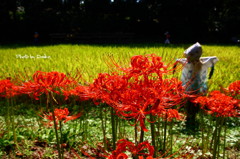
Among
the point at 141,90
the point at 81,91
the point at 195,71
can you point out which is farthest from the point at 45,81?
the point at 195,71

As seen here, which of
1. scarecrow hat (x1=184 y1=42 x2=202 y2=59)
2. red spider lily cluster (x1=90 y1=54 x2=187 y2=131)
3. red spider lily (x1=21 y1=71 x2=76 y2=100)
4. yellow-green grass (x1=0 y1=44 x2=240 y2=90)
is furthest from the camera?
scarecrow hat (x1=184 y1=42 x2=202 y2=59)

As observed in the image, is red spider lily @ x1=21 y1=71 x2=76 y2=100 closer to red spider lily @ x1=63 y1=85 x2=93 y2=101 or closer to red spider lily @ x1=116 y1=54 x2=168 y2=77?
red spider lily @ x1=63 y1=85 x2=93 y2=101

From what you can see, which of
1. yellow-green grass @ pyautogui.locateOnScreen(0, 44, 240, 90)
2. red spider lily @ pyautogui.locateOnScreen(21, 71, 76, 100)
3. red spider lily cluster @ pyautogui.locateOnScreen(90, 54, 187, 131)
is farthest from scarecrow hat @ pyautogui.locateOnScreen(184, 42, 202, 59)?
red spider lily @ pyautogui.locateOnScreen(21, 71, 76, 100)

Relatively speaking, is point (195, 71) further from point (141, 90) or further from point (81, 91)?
point (141, 90)
